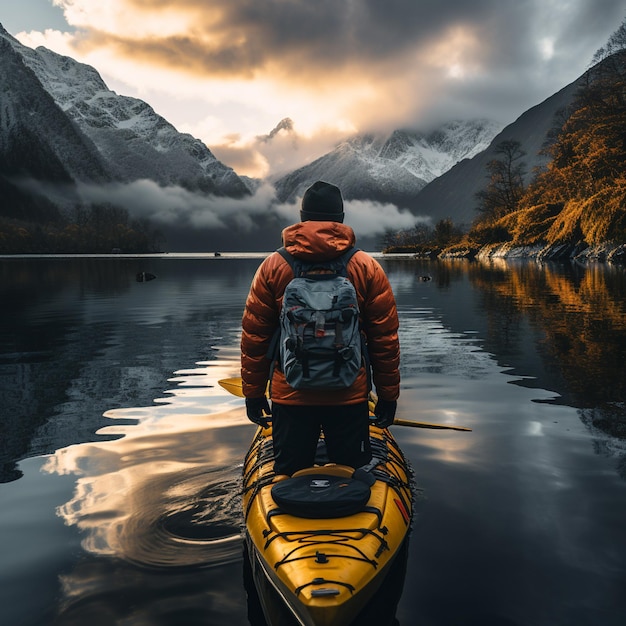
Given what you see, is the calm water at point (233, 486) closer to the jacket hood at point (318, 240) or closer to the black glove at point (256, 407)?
the black glove at point (256, 407)

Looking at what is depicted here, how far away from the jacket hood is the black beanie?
0.22m

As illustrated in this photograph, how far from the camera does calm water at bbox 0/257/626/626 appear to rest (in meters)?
4.29

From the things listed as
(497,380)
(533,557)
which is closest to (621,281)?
(497,380)

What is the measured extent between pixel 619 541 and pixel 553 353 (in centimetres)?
964

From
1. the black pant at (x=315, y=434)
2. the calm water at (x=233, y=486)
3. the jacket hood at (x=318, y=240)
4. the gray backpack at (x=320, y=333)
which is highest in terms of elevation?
the jacket hood at (x=318, y=240)

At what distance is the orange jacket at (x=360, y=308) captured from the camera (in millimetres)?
4320

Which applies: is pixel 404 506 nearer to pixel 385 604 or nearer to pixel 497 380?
pixel 385 604

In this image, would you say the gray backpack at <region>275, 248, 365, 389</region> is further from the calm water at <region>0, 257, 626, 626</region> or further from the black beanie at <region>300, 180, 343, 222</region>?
the calm water at <region>0, 257, 626, 626</region>

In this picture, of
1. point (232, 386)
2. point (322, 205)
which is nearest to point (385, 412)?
point (322, 205)

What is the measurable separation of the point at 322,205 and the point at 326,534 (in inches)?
99.3

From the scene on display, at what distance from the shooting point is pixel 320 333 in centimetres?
417

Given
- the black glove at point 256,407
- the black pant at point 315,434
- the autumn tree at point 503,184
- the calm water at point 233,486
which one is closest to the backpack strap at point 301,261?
the black pant at point 315,434

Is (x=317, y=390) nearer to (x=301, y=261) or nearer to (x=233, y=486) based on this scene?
(x=301, y=261)

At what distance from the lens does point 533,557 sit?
191 inches
